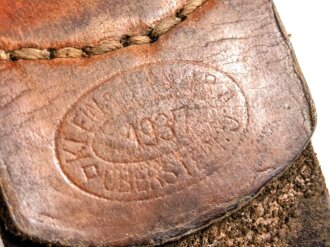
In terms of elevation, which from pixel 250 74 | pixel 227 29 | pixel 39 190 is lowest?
pixel 39 190

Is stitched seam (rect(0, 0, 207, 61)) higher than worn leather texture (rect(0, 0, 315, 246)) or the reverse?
higher

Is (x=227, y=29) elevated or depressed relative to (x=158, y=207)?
elevated

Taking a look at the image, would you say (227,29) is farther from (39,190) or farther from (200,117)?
(39,190)

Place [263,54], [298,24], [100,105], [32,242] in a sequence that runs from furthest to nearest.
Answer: [298,24] < [263,54] < [100,105] < [32,242]

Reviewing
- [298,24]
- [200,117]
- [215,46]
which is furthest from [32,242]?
[298,24]

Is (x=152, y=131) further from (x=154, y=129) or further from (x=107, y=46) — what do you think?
(x=107, y=46)
